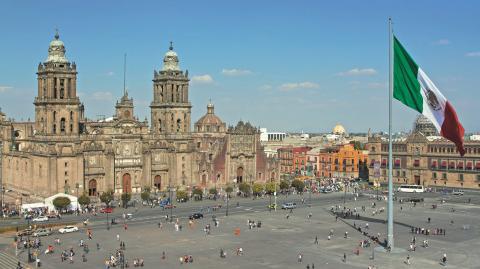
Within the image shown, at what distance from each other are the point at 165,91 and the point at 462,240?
7053 cm

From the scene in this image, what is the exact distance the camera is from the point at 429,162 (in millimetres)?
139000

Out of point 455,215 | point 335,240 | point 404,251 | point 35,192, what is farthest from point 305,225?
point 35,192

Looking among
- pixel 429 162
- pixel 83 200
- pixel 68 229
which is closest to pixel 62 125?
pixel 83 200

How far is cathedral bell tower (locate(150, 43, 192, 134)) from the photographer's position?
125 metres

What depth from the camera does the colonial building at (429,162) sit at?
133000 millimetres

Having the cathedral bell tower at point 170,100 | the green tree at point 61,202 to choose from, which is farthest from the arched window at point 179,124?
the green tree at point 61,202

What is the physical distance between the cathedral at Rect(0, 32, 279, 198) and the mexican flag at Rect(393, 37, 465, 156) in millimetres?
66036

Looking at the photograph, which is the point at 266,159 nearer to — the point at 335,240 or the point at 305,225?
the point at 305,225

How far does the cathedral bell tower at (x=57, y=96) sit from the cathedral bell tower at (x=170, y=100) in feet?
71.6

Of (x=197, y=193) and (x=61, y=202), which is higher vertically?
(x=61, y=202)

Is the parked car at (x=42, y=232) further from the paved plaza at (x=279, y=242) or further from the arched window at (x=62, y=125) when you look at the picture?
the arched window at (x=62, y=125)

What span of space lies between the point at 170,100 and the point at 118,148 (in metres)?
17.6

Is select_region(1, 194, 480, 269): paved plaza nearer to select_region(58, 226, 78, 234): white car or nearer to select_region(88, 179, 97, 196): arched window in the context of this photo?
select_region(58, 226, 78, 234): white car

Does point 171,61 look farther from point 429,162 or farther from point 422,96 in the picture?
point 422,96
